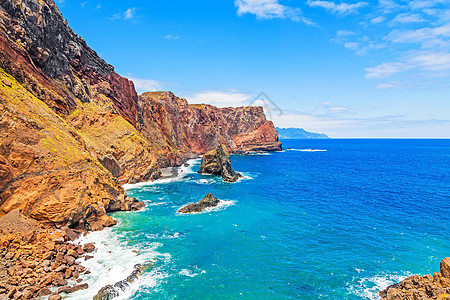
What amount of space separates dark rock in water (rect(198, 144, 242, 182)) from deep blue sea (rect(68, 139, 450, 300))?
18752mm

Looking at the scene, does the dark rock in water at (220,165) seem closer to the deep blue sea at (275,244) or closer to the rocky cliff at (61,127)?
A: the rocky cliff at (61,127)

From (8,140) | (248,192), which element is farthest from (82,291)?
(248,192)

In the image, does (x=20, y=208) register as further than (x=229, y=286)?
Yes

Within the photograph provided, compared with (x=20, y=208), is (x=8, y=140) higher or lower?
higher

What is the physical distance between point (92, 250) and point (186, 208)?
2205 cm

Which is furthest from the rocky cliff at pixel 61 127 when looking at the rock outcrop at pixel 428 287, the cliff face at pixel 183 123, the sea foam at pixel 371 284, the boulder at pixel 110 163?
the rock outcrop at pixel 428 287

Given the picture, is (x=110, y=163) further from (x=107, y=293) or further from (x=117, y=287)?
(x=107, y=293)

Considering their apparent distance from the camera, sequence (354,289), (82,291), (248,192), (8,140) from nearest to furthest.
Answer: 1. (82,291)
2. (354,289)
3. (8,140)
4. (248,192)

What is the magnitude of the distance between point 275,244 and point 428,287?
19.6 meters

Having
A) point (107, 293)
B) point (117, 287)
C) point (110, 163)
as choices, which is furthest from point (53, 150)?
point (107, 293)

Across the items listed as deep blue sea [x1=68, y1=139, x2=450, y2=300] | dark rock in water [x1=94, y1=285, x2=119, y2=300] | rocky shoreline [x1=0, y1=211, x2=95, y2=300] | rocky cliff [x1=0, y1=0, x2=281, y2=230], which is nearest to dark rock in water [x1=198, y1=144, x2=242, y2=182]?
rocky cliff [x1=0, y1=0, x2=281, y2=230]

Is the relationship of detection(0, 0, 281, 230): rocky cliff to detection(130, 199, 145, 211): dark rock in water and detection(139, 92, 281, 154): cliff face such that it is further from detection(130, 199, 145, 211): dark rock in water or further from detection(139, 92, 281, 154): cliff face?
detection(139, 92, 281, 154): cliff face

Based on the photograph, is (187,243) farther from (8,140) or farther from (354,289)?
(8,140)

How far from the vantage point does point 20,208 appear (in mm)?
33969
